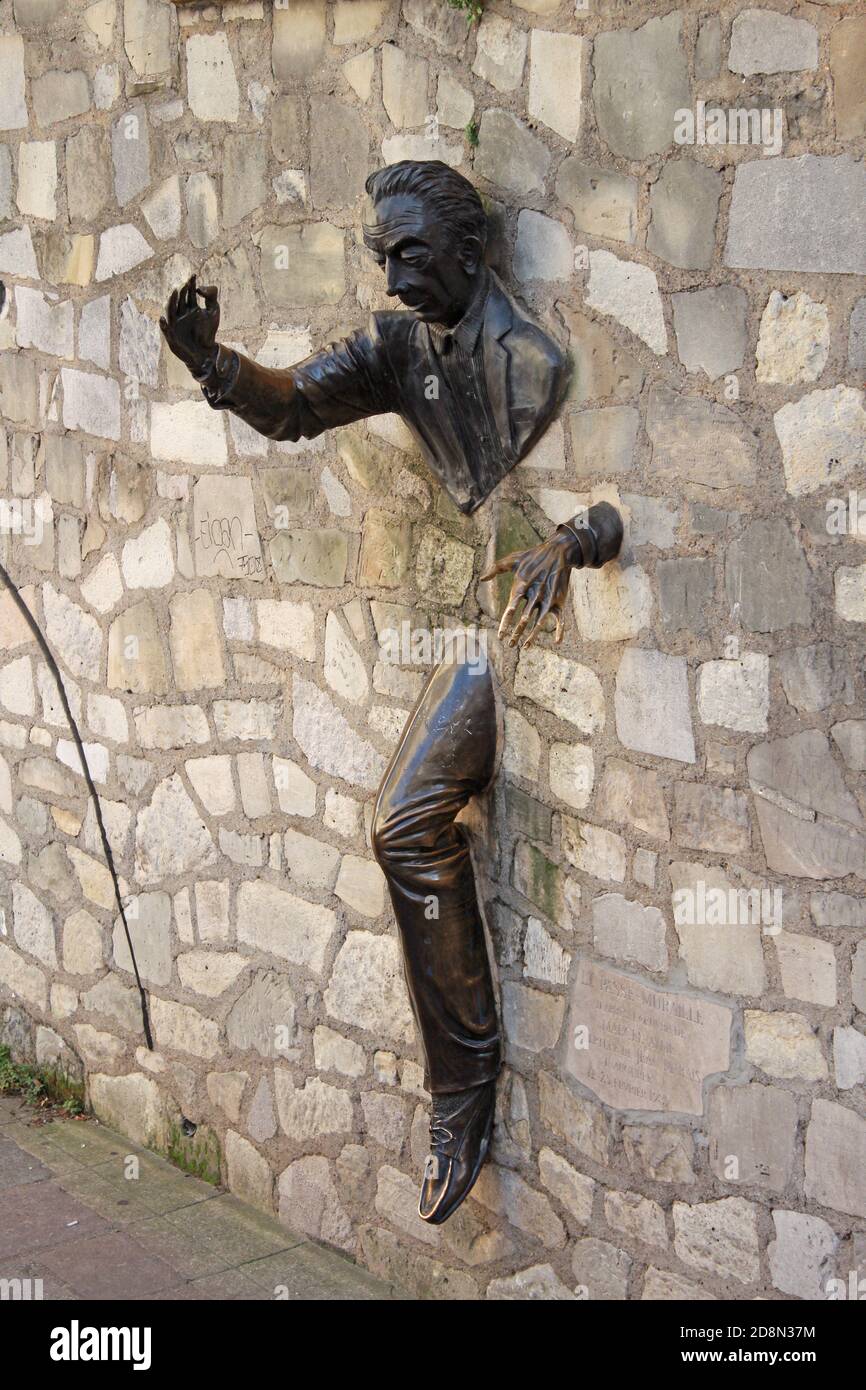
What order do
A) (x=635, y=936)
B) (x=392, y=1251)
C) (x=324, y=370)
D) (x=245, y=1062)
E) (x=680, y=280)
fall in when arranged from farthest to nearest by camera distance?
(x=245, y=1062) → (x=392, y=1251) → (x=324, y=370) → (x=635, y=936) → (x=680, y=280)

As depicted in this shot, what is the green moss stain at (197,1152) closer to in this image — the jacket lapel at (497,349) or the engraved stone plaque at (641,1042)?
the engraved stone plaque at (641,1042)

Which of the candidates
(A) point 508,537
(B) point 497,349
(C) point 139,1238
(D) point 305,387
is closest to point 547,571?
(A) point 508,537

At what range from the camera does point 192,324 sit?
137 inches

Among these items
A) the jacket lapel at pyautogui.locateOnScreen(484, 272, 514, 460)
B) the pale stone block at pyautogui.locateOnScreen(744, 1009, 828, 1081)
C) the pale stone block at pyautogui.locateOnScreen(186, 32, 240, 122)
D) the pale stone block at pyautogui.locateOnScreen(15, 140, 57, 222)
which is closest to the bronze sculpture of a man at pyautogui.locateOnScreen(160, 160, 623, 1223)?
the jacket lapel at pyautogui.locateOnScreen(484, 272, 514, 460)

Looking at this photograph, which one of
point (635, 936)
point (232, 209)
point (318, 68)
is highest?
point (318, 68)

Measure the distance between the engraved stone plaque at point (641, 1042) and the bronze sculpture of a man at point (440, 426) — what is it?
11.3 inches

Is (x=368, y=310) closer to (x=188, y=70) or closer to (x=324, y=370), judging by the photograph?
(x=324, y=370)

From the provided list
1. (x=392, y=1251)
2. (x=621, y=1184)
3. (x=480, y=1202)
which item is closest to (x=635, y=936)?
(x=621, y=1184)

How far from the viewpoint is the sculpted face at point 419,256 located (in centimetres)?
339

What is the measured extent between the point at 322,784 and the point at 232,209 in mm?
1500

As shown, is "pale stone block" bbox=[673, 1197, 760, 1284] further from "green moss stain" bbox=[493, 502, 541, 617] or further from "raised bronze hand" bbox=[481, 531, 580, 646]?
"green moss stain" bbox=[493, 502, 541, 617]

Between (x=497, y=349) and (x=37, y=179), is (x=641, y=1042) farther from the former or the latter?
(x=37, y=179)

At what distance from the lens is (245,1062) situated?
462cm

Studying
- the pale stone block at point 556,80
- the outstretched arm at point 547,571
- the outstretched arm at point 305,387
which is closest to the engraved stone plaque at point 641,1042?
the outstretched arm at point 547,571
